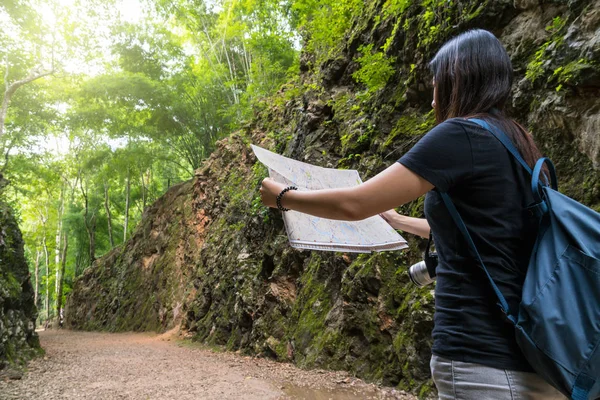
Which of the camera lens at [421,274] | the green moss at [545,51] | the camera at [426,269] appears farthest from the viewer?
the green moss at [545,51]

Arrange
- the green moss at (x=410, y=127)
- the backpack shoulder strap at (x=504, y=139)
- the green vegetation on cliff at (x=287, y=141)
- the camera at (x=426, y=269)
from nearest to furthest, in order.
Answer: the backpack shoulder strap at (x=504, y=139)
the camera at (x=426, y=269)
the green vegetation on cliff at (x=287, y=141)
the green moss at (x=410, y=127)

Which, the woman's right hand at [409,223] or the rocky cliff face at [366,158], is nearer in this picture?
the woman's right hand at [409,223]

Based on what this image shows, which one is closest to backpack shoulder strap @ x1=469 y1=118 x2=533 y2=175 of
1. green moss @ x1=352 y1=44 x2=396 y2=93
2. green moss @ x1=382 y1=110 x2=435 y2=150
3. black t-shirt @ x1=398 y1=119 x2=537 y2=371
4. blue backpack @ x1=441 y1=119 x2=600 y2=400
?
black t-shirt @ x1=398 y1=119 x2=537 y2=371

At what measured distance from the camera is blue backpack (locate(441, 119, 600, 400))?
0.83 meters

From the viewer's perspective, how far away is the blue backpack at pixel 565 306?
83 cm

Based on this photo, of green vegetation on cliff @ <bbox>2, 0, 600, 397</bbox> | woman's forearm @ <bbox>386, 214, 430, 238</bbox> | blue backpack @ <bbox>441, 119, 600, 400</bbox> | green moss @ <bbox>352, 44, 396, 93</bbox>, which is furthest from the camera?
green moss @ <bbox>352, 44, 396, 93</bbox>

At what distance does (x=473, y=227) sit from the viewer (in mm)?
1029

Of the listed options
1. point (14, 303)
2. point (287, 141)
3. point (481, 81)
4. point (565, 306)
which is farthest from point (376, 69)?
point (14, 303)

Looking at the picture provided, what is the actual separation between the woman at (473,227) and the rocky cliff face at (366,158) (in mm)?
2623

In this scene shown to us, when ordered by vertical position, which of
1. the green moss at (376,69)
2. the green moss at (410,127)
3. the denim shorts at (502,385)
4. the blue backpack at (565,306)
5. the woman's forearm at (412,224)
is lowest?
the denim shorts at (502,385)

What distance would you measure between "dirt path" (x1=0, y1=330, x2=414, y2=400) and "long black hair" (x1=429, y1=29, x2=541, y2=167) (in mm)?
3684

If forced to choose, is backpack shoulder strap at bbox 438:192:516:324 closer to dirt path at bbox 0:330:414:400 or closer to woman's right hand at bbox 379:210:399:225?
woman's right hand at bbox 379:210:399:225

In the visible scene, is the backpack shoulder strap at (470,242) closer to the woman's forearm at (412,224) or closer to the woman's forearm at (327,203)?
the woman's forearm at (327,203)

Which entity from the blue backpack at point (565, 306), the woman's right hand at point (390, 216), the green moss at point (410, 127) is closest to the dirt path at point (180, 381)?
the woman's right hand at point (390, 216)
